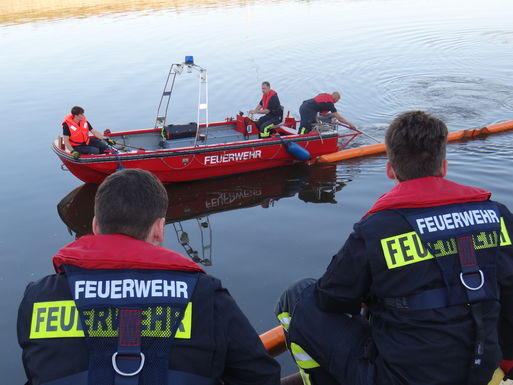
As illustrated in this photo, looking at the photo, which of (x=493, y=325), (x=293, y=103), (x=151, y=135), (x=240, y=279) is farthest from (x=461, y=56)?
(x=493, y=325)

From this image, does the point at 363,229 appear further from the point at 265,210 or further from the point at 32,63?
the point at 32,63

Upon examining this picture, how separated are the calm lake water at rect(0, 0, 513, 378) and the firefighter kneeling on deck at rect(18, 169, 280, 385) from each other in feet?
11.6

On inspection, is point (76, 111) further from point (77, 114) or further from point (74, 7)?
point (74, 7)

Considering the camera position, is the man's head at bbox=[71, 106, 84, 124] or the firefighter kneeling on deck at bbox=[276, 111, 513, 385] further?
the man's head at bbox=[71, 106, 84, 124]

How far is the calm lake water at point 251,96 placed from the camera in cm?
773

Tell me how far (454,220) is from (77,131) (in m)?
8.21

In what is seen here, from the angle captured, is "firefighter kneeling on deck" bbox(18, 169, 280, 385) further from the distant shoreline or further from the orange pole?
the distant shoreline

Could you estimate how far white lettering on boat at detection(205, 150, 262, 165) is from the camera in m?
9.65

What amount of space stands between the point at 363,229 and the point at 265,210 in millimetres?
6948

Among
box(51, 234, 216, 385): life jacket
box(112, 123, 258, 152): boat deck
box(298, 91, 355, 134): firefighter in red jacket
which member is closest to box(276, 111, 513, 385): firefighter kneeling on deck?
box(51, 234, 216, 385): life jacket

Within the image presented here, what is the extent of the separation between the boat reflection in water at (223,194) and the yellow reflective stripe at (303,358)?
5.69 metres

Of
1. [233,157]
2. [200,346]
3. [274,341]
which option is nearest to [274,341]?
[274,341]

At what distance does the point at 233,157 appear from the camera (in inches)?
388

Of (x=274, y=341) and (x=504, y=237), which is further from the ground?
(x=504, y=237)
